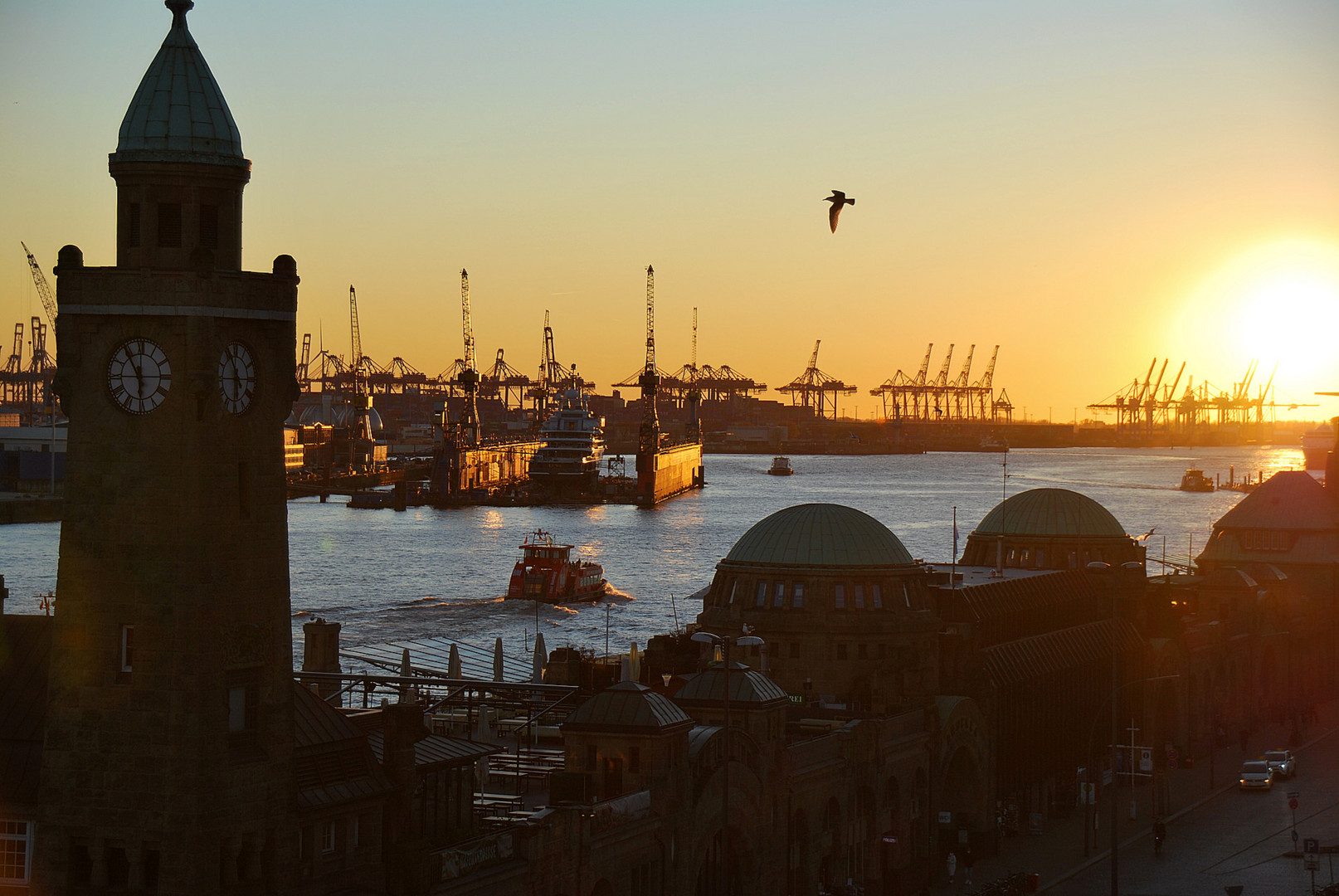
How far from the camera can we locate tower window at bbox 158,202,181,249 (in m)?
32.1

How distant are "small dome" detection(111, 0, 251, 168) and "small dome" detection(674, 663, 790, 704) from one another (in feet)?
72.9

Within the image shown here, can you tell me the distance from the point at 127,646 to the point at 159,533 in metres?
1.98

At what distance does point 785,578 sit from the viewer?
66.1 metres

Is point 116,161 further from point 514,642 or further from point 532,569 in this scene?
point 532,569

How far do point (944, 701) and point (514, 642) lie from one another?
65782 mm

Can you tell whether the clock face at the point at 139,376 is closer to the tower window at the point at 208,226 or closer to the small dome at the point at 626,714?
the tower window at the point at 208,226

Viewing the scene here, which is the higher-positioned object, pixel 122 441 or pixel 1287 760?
pixel 122 441

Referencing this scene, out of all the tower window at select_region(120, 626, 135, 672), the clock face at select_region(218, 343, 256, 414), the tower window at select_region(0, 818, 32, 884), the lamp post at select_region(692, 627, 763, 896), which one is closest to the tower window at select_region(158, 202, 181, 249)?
the clock face at select_region(218, 343, 256, 414)

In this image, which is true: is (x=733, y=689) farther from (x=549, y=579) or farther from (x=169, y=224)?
(x=549, y=579)

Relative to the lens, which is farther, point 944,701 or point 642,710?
point 944,701

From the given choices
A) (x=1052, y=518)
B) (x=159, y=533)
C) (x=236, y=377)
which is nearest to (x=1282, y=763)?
(x=1052, y=518)

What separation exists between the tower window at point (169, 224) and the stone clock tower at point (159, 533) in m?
0.03

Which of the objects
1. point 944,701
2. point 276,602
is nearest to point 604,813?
point 276,602

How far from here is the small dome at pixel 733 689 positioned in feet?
163
